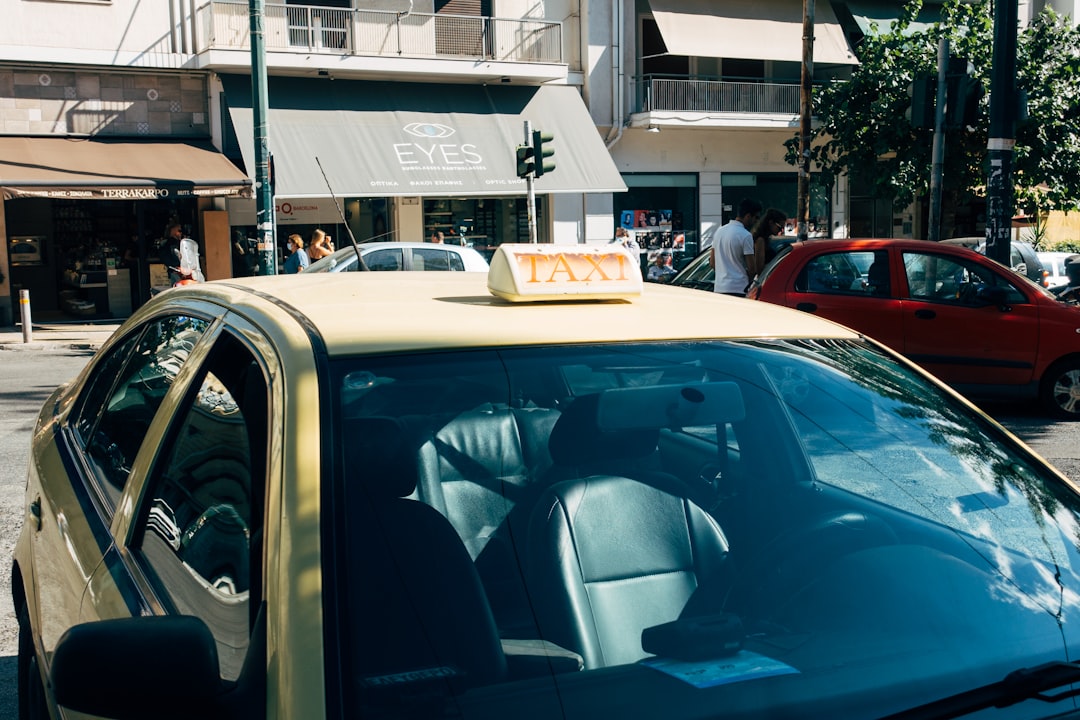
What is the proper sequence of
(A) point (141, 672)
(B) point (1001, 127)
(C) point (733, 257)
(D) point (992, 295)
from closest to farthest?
1. (A) point (141, 672)
2. (D) point (992, 295)
3. (B) point (1001, 127)
4. (C) point (733, 257)

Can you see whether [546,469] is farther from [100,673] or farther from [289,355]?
[100,673]

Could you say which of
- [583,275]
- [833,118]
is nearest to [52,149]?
[833,118]

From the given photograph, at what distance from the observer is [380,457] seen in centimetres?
193

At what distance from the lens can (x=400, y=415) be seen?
2041 millimetres

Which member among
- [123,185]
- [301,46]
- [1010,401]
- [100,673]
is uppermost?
[301,46]

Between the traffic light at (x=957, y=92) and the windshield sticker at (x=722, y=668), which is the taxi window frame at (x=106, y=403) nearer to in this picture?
the windshield sticker at (x=722, y=668)

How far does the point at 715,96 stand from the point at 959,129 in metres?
7.79

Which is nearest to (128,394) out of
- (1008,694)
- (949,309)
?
(1008,694)

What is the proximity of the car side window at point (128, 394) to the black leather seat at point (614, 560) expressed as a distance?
91cm

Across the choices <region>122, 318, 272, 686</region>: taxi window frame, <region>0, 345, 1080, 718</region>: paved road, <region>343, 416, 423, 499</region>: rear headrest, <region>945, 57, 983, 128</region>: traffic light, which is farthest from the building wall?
<region>343, 416, 423, 499</region>: rear headrest

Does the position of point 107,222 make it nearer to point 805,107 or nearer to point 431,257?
point 431,257

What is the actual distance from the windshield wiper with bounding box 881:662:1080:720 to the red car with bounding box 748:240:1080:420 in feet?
26.5

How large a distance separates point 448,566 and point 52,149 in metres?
19.7

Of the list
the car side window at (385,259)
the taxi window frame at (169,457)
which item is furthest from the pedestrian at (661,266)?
the taxi window frame at (169,457)
